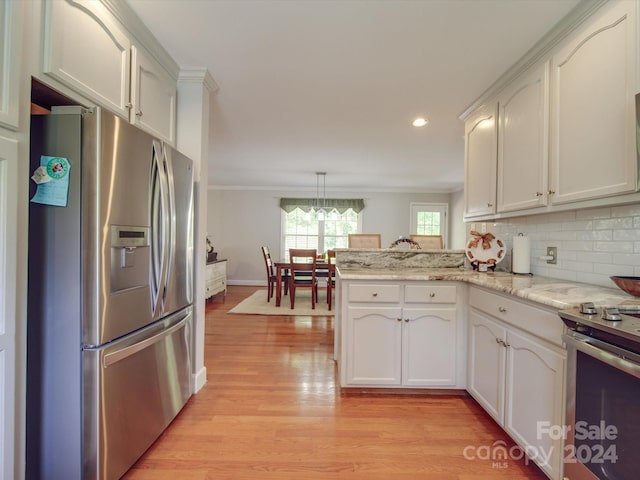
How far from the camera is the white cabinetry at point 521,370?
4.18 ft

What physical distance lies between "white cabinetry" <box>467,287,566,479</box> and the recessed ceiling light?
1726mm

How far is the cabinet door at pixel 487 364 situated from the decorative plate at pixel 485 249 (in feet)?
1.79

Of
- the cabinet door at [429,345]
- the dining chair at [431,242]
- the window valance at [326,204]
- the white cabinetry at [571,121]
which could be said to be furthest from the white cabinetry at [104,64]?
the window valance at [326,204]

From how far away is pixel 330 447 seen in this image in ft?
5.26

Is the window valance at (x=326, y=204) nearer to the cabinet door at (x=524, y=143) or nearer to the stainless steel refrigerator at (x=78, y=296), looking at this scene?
the cabinet door at (x=524, y=143)

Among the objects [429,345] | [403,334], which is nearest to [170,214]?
[403,334]

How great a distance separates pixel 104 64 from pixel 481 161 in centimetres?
252

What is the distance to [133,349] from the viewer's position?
Answer: 1361 mm

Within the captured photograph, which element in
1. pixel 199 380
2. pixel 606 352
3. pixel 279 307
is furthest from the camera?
pixel 279 307

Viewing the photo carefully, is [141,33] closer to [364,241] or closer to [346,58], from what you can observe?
[346,58]

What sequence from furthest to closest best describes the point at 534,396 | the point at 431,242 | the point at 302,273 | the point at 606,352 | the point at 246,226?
the point at 246,226 < the point at 302,273 < the point at 431,242 < the point at 534,396 < the point at 606,352

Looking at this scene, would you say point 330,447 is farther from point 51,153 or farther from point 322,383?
point 51,153

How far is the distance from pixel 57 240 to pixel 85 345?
16.7 inches

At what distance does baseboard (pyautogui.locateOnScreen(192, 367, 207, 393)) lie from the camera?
211 cm
